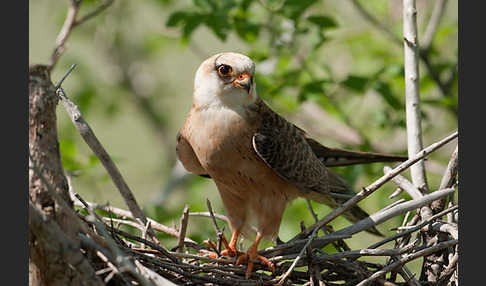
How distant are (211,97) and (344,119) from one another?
1752 mm

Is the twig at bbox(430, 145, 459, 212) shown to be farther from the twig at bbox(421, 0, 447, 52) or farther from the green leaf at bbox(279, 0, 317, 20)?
the twig at bbox(421, 0, 447, 52)

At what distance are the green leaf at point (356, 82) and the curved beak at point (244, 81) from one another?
1.38 m

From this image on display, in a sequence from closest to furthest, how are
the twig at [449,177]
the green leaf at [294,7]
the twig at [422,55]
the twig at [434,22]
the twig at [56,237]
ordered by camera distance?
1. the twig at [56,237]
2. the twig at [449,177]
3. the green leaf at [294,7]
4. the twig at [434,22]
5. the twig at [422,55]

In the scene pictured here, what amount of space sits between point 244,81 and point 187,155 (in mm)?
759

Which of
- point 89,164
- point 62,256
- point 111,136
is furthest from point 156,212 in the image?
point 111,136

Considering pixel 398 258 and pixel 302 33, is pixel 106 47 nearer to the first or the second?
pixel 302 33

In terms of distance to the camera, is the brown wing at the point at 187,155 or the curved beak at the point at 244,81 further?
the brown wing at the point at 187,155

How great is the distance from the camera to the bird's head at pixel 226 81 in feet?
13.4

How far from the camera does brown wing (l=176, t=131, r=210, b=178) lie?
4430mm

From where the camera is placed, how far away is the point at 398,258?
11.6 feet

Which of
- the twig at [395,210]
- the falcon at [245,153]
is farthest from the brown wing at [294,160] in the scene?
the twig at [395,210]

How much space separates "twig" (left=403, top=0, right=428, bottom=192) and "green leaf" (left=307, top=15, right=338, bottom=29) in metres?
1.11

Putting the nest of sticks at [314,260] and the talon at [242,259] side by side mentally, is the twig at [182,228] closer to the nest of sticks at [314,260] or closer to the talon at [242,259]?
the nest of sticks at [314,260]

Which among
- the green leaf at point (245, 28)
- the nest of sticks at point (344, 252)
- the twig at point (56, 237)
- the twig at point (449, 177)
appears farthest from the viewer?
the green leaf at point (245, 28)
